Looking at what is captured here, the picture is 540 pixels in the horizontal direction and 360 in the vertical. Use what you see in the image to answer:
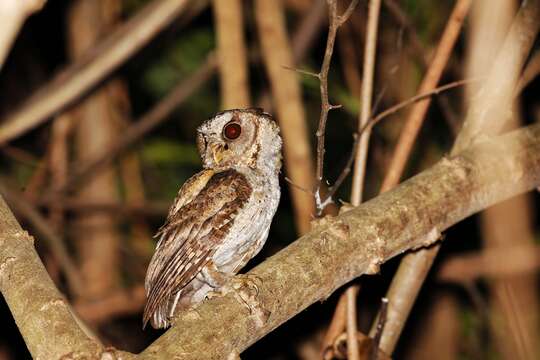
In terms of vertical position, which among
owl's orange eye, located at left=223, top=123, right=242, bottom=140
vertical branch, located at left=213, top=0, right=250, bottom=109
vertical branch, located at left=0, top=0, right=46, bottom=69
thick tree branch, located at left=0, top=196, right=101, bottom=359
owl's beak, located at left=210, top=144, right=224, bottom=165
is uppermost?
vertical branch, located at left=213, top=0, right=250, bottom=109

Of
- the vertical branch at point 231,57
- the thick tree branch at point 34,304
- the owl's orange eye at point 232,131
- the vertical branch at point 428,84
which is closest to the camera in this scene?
the thick tree branch at point 34,304

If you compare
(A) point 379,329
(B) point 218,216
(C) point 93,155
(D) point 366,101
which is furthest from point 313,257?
(C) point 93,155

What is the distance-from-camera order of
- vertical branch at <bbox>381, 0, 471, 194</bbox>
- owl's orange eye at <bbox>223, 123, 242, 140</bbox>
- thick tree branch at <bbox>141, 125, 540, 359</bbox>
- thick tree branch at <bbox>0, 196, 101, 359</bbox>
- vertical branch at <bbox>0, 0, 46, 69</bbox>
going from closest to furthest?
vertical branch at <bbox>0, 0, 46, 69</bbox>, thick tree branch at <bbox>0, 196, 101, 359</bbox>, thick tree branch at <bbox>141, 125, 540, 359</bbox>, vertical branch at <bbox>381, 0, 471, 194</bbox>, owl's orange eye at <bbox>223, 123, 242, 140</bbox>

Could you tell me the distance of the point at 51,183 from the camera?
576cm

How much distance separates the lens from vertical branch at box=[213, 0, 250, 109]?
4.39m

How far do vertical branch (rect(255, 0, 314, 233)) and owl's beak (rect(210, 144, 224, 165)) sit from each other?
0.80 metres

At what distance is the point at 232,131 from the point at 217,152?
133 mm

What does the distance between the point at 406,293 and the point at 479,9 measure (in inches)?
53.5

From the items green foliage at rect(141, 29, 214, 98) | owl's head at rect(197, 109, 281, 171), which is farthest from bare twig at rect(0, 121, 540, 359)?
green foliage at rect(141, 29, 214, 98)

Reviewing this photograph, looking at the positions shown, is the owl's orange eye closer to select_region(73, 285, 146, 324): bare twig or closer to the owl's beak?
the owl's beak

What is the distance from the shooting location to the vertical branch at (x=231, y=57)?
14.4ft

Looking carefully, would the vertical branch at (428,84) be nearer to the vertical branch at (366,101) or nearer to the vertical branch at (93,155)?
the vertical branch at (366,101)

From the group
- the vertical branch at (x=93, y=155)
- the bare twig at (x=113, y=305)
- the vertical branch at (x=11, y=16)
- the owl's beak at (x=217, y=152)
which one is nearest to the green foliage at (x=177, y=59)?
the vertical branch at (x=93, y=155)

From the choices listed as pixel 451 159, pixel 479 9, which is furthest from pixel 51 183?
pixel 479 9
